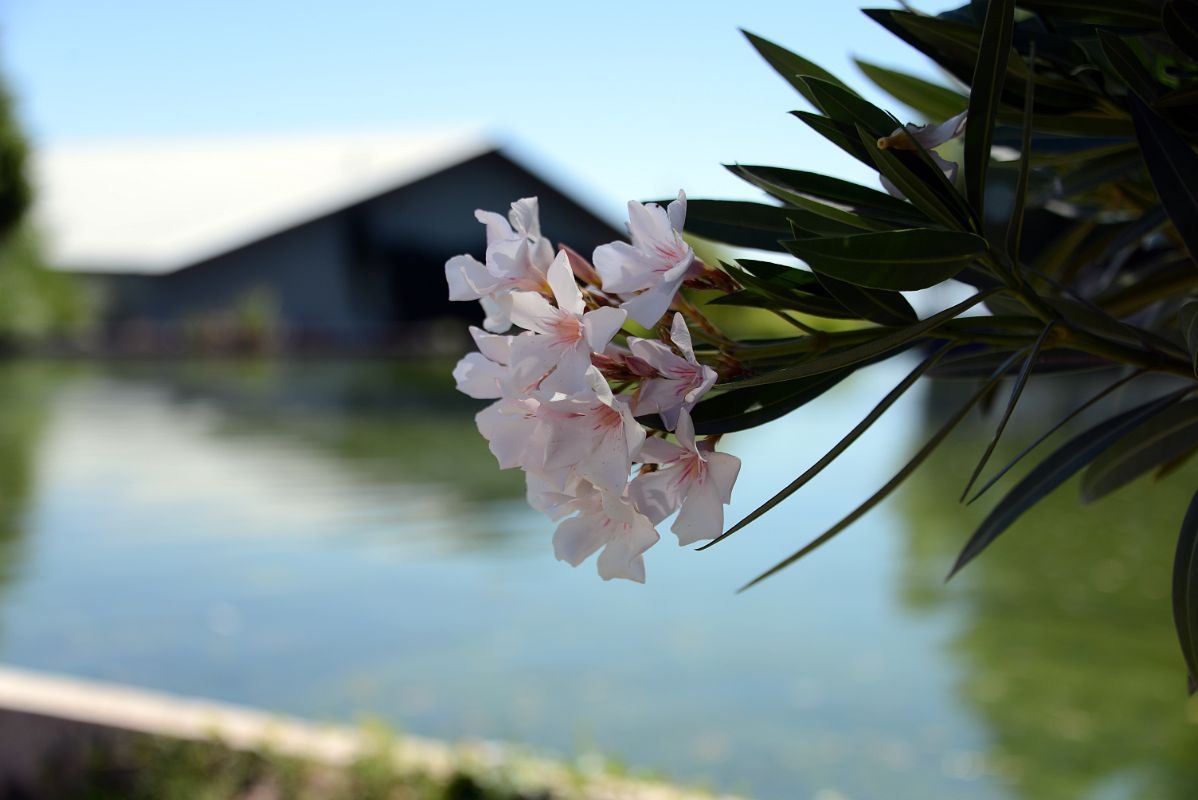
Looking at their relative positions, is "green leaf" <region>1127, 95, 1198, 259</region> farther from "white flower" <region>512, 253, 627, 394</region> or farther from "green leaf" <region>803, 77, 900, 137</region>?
"white flower" <region>512, 253, 627, 394</region>

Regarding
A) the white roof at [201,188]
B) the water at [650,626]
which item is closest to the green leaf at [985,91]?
the water at [650,626]

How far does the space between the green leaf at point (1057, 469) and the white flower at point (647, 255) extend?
32 cm

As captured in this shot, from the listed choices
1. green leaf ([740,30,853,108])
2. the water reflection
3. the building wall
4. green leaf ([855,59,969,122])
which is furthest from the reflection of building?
green leaf ([740,30,853,108])

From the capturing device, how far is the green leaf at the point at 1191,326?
1.81 ft

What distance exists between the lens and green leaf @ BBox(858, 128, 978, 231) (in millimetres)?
540

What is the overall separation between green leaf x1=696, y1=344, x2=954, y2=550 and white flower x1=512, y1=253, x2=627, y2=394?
0.29 feet

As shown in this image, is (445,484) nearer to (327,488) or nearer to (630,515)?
(327,488)

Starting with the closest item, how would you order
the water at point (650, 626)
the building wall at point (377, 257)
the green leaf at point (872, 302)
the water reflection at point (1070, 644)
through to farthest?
the green leaf at point (872, 302), the water reflection at point (1070, 644), the water at point (650, 626), the building wall at point (377, 257)

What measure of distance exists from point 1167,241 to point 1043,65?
251 mm

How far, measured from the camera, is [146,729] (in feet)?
8.00

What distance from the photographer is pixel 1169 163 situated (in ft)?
1.85

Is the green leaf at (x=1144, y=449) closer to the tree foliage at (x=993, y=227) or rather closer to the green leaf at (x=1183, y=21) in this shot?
the tree foliage at (x=993, y=227)

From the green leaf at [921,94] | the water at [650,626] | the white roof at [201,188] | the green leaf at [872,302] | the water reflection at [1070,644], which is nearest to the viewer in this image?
the green leaf at [872,302]

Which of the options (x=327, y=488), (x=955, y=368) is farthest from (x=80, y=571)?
(x=955, y=368)
